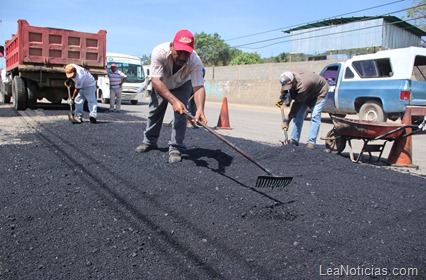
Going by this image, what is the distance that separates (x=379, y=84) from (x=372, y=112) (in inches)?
29.7

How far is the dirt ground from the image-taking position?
86.6 inches

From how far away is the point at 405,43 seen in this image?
27453 millimetres

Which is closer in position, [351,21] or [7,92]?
[7,92]

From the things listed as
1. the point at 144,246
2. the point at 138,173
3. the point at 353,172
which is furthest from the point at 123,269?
the point at 353,172

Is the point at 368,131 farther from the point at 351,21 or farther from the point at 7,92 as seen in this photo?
the point at 351,21

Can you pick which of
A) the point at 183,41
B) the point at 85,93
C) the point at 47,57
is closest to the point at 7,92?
the point at 47,57

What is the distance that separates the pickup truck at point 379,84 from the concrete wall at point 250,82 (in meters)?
9.05

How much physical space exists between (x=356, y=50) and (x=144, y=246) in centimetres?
2772

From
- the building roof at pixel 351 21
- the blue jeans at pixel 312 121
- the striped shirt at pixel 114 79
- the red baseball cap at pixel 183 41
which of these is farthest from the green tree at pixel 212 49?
the red baseball cap at pixel 183 41

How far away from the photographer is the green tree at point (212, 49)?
53562 mm

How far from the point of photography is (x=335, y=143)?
5578mm

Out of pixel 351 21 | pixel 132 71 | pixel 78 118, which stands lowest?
pixel 78 118

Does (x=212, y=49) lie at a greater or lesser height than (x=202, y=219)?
greater

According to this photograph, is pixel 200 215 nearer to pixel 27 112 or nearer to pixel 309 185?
pixel 309 185
